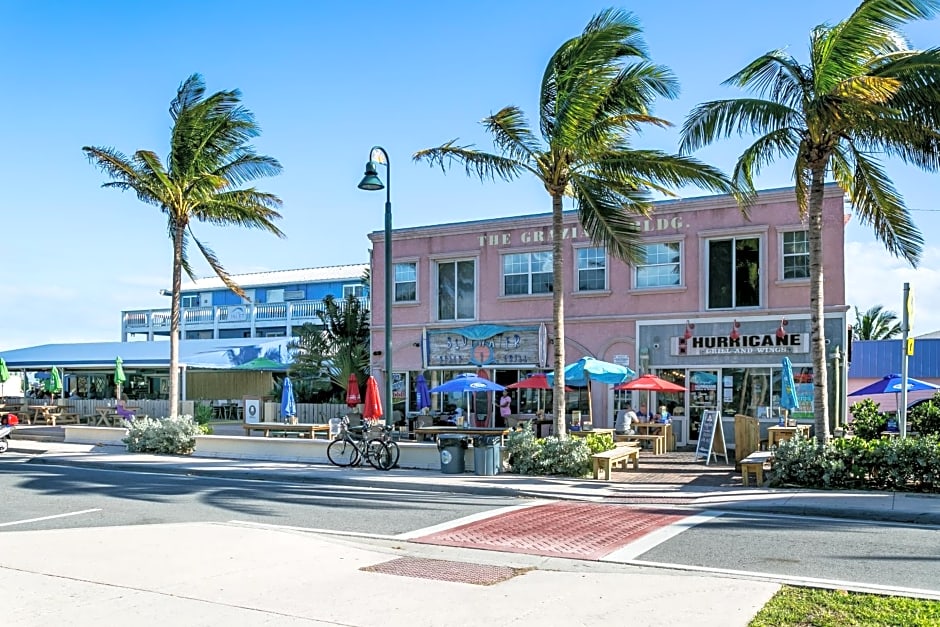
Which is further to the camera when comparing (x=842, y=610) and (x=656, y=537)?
(x=656, y=537)

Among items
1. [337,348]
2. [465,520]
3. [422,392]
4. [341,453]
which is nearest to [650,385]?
[422,392]

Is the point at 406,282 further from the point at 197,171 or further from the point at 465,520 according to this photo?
the point at 465,520

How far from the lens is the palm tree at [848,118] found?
13.6 metres

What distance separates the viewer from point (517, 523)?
11.4 meters

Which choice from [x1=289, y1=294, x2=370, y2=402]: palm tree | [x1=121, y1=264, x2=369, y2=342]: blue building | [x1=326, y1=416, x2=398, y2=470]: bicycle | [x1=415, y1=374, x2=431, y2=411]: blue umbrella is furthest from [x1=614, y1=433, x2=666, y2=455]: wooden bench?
[x1=121, y1=264, x2=369, y2=342]: blue building

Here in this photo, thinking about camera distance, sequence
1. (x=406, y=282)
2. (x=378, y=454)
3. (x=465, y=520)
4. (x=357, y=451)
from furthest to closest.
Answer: (x=406, y=282) < (x=357, y=451) < (x=378, y=454) < (x=465, y=520)

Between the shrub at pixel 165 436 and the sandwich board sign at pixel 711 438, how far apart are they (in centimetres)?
1188

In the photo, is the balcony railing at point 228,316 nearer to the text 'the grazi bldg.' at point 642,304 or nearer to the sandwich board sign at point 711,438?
the text 'the grazi bldg.' at point 642,304

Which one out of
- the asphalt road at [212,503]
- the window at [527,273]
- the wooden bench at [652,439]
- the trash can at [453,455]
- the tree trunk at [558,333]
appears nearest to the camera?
the asphalt road at [212,503]

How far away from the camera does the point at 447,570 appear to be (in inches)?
327

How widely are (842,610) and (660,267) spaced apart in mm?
17748

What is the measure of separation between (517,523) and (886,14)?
9.55 metres

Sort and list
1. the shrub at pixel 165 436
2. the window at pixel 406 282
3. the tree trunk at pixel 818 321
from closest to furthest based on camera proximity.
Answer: the tree trunk at pixel 818 321
the shrub at pixel 165 436
the window at pixel 406 282

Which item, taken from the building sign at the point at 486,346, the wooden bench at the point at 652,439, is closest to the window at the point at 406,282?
the building sign at the point at 486,346
